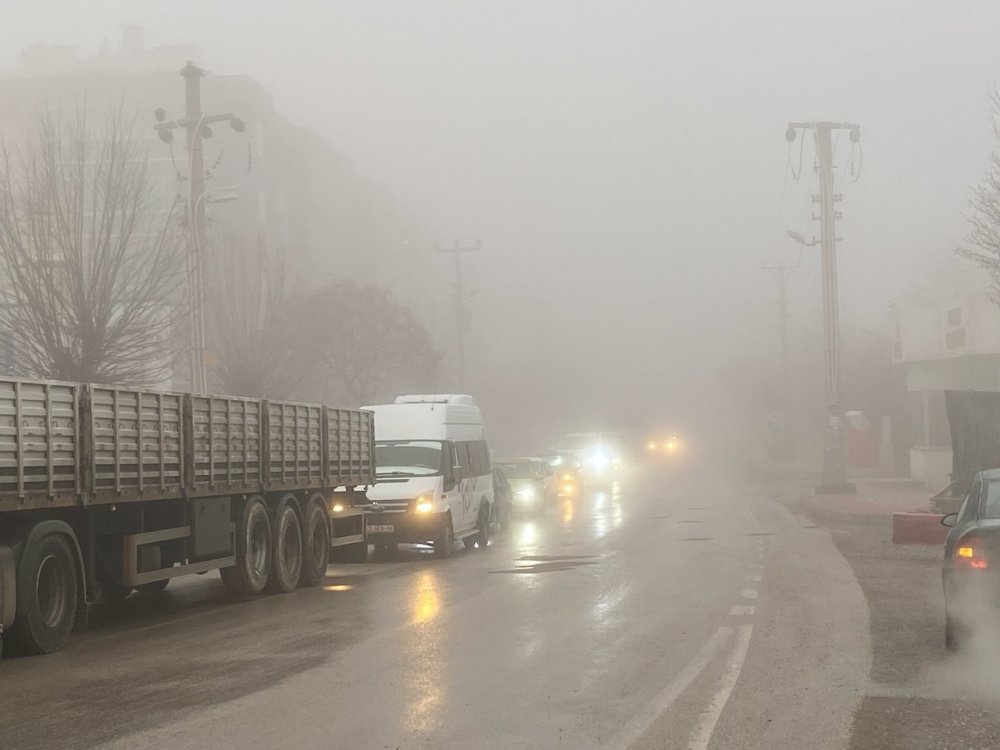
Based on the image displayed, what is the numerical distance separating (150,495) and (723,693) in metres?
6.80

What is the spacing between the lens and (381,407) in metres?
24.6

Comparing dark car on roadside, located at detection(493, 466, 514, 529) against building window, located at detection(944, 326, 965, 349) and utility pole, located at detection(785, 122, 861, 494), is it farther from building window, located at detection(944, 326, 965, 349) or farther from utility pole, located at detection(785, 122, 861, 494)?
building window, located at detection(944, 326, 965, 349)

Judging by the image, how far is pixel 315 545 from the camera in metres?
18.2

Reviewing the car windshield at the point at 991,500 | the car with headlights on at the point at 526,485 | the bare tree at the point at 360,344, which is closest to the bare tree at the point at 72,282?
the car with headlights on at the point at 526,485

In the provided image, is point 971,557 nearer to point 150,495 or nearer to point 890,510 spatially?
point 150,495

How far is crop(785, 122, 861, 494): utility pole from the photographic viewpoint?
3838cm

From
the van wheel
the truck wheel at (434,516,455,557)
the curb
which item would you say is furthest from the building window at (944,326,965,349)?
the truck wheel at (434,516,455,557)

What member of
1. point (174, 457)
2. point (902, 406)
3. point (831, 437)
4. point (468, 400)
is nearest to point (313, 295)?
point (831, 437)

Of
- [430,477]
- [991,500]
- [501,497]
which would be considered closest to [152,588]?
[430,477]

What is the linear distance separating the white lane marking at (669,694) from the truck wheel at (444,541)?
10.2 metres

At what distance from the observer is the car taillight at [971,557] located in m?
9.54

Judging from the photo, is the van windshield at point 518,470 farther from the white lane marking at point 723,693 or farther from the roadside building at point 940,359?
the white lane marking at point 723,693

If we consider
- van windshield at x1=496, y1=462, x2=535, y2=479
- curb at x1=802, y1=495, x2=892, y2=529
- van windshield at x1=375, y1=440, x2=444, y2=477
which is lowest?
curb at x1=802, y1=495, x2=892, y2=529

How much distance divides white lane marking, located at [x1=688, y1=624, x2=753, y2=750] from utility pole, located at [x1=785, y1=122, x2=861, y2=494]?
27.3m
